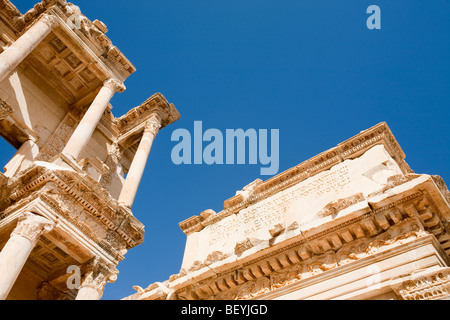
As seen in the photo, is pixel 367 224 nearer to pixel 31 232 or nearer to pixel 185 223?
pixel 185 223

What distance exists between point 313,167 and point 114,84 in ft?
30.4

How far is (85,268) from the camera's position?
36.6ft

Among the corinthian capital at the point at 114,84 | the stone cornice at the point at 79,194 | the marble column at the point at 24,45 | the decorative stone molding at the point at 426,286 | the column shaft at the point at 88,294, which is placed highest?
the corinthian capital at the point at 114,84

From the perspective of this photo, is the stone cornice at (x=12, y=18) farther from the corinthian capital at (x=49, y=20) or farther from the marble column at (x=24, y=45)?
the marble column at (x=24, y=45)

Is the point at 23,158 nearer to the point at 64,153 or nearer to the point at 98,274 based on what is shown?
the point at 64,153

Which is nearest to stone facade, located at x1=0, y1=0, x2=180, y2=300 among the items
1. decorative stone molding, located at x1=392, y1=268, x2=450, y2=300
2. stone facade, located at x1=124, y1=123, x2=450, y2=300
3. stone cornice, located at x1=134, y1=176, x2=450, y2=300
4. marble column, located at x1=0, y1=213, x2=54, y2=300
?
marble column, located at x1=0, y1=213, x2=54, y2=300

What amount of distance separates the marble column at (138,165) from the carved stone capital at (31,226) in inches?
117

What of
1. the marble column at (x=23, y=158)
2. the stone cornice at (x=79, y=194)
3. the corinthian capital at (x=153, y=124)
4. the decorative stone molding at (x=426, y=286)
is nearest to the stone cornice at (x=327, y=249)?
the decorative stone molding at (x=426, y=286)

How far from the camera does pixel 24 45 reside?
12406mm

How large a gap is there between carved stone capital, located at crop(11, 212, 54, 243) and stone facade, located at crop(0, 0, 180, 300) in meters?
0.02

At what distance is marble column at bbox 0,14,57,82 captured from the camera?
11422 millimetres

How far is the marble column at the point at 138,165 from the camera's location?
13.1 metres

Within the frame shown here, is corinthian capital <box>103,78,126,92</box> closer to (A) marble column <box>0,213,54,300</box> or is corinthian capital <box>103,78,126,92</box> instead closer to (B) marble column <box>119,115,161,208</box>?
(B) marble column <box>119,115,161,208</box>
